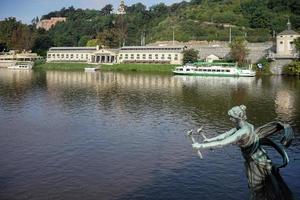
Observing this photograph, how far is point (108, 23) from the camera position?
642 feet

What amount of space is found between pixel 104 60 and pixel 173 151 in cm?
11434

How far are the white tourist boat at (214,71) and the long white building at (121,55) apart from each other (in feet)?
71.1

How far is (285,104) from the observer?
51.5 m

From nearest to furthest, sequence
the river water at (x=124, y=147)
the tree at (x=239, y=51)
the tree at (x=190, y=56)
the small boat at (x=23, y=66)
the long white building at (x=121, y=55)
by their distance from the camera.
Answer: the river water at (x=124, y=147) < the tree at (x=239, y=51) < the tree at (x=190, y=56) < the long white building at (x=121, y=55) < the small boat at (x=23, y=66)

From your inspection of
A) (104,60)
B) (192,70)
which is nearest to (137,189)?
(192,70)

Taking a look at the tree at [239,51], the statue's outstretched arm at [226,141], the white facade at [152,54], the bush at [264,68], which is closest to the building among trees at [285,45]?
the bush at [264,68]

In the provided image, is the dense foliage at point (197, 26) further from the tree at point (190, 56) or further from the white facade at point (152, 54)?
the tree at point (190, 56)

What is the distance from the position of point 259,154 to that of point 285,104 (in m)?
41.6

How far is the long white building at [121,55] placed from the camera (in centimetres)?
12706

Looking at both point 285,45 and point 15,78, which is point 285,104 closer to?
point 285,45

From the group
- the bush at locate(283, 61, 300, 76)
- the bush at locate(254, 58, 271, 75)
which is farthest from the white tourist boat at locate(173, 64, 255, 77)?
the bush at locate(283, 61, 300, 76)

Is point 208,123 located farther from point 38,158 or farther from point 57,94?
point 57,94

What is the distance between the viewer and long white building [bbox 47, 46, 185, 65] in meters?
127

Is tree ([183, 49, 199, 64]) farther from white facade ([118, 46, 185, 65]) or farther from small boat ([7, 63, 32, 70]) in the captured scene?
small boat ([7, 63, 32, 70])
